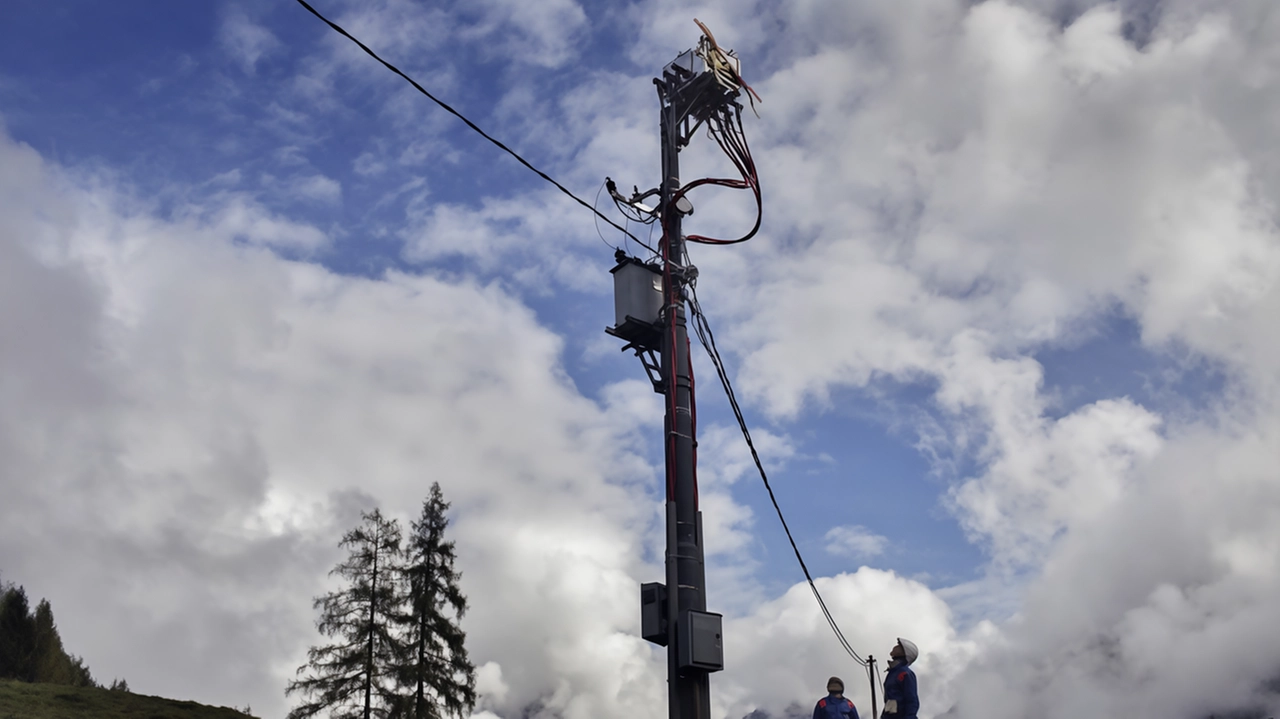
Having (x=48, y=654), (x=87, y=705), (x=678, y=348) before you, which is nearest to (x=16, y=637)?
(x=48, y=654)

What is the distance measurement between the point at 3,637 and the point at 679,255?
160ft

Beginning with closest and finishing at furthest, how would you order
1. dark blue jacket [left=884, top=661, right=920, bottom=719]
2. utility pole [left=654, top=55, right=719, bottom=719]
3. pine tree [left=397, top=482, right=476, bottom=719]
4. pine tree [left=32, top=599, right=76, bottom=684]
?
dark blue jacket [left=884, top=661, right=920, bottom=719] < utility pole [left=654, top=55, right=719, bottom=719] < pine tree [left=397, top=482, right=476, bottom=719] < pine tree [left=32, top=599, right=76, bottom=684]

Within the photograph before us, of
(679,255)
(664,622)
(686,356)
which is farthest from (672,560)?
(679,255)

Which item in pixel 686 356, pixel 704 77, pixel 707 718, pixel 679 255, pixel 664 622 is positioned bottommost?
pixel 707 718

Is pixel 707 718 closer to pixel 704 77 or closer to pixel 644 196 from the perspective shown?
pixel 644 196

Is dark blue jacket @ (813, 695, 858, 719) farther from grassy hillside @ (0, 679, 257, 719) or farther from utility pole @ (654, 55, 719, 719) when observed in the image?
grassy hillside @ (0, 679, 257, 719)

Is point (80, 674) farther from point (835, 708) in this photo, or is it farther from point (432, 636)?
point (835, 708)

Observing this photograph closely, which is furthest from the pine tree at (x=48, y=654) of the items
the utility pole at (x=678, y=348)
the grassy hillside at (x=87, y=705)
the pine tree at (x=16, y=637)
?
the utility pole at (x=678, y=348)

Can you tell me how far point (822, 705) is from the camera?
10.6 metres

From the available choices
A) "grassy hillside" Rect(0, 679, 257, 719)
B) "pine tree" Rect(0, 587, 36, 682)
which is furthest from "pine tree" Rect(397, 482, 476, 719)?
"pine tree" Rect(0, 587, 36, 682)

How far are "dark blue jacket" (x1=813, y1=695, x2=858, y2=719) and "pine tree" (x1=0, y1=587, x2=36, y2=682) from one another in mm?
49192

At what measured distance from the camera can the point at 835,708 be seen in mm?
10500

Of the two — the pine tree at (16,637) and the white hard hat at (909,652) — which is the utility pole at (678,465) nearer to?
the white hard hat at (909,652)

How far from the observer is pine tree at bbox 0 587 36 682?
157 feet
